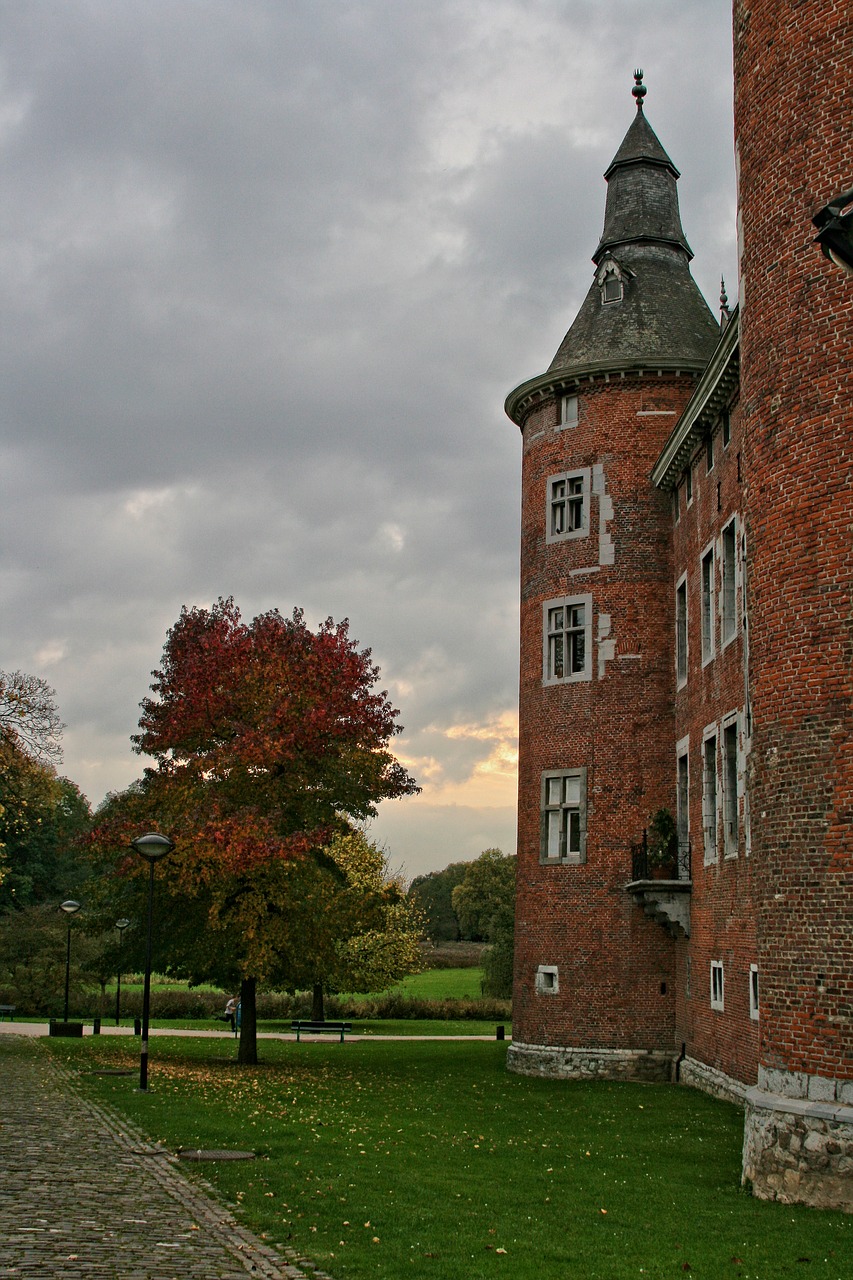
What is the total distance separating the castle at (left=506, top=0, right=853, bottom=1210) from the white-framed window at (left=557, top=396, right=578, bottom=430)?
51 millimetres

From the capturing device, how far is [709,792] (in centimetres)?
2300

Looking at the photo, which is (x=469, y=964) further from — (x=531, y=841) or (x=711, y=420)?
(x=711, y=420)

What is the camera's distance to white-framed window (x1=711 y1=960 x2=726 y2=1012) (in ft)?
70.1

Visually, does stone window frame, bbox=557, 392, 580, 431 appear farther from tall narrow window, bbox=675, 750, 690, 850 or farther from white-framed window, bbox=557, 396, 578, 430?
tall narrow window, bbox=675, 750, 690, 850

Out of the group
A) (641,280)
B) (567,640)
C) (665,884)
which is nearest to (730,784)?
(665,884)

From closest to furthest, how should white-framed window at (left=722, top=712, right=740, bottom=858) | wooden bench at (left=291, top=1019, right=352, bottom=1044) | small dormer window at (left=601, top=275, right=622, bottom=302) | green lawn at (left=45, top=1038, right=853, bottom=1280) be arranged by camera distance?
green lawn at (left=45, top=1038, right=853, bottom=1280)
white-framed window at (left=722, top=712, right=740, bottom=858)
small dormer window at (left=601, top=275, right=622, bottom=302)
wooden bench at (left=291, top=1019, right=352, bottom=1044)

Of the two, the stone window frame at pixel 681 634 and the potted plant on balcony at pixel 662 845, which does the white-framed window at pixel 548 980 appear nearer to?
the potted plant on balcony at pixel 662 845

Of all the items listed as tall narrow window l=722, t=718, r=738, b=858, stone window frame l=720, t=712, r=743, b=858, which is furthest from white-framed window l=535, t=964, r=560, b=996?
tall narrow window l=722, t=718, r=738, b=858

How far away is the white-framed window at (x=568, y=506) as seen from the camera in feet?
91.3

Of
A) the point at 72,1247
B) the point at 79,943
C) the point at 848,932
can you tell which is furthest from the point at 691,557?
the point at 79,943

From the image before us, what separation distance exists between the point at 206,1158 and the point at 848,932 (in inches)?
278

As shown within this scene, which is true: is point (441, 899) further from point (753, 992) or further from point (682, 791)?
point (753, 992)

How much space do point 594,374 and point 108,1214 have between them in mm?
21745

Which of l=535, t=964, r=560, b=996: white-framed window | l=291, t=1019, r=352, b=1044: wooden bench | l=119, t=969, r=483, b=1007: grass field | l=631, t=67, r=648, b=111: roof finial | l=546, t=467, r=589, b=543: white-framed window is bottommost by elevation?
l=119, t=969, r=483, b=1007: grass field
